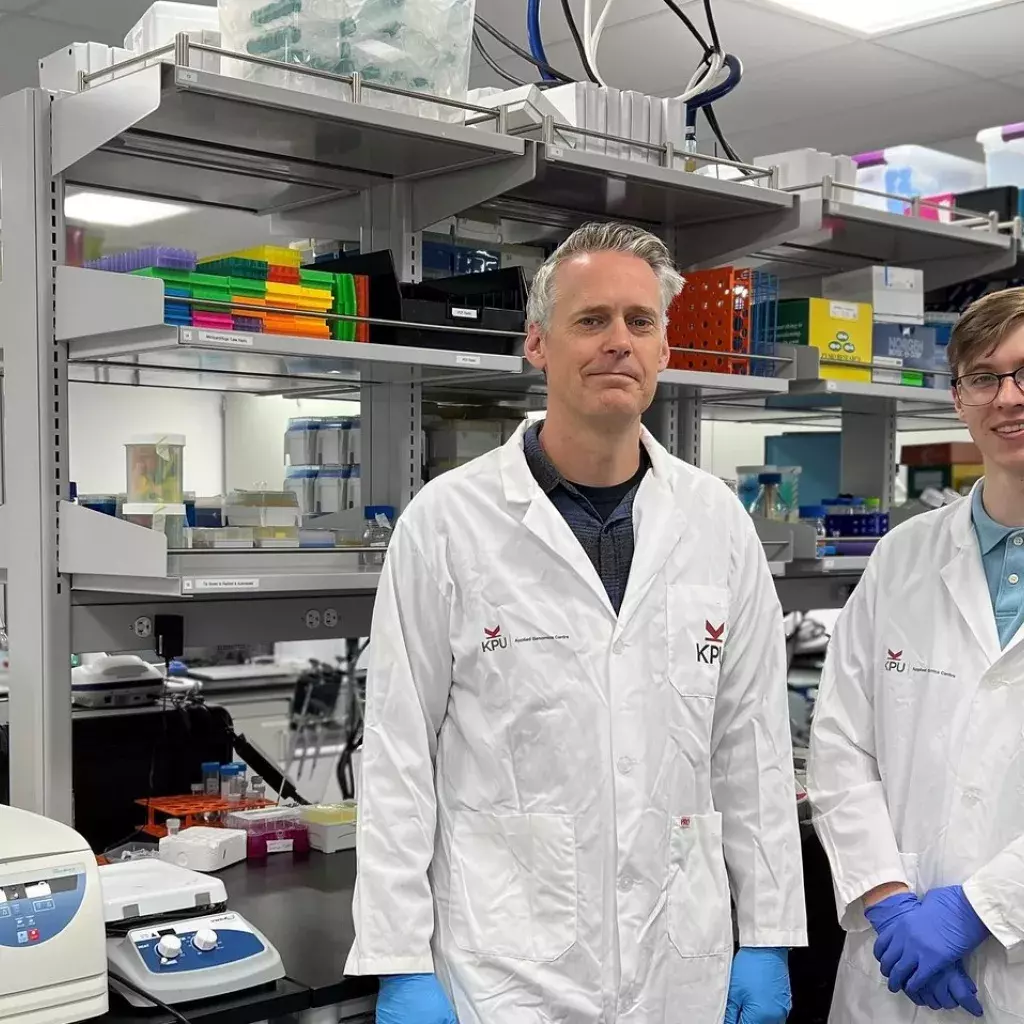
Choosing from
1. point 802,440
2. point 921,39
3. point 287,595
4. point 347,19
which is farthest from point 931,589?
point 921,39

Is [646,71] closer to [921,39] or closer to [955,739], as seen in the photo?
[921,39]

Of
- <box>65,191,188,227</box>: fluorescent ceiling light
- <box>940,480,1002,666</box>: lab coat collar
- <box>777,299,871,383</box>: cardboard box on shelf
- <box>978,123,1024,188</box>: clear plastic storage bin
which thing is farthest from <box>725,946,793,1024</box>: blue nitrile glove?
<box>65,191,188,227</box>: fluorescent ceiling light

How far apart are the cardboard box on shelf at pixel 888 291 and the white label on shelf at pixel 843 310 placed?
8 cm

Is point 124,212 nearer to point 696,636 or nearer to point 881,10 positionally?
point 881,10

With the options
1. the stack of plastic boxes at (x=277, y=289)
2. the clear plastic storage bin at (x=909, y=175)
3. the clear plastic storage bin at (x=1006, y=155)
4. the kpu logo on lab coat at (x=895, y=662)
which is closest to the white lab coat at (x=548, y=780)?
the kpu logo on lab coat at (x=895, y=662)

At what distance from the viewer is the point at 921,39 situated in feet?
14.5

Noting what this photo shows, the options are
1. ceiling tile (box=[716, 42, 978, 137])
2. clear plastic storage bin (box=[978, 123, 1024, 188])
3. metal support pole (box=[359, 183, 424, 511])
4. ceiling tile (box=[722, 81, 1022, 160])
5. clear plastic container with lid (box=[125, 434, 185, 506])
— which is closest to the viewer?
clear plastic container with lid (box=[125, 434, 185, 506])

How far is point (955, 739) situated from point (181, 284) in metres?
1.30

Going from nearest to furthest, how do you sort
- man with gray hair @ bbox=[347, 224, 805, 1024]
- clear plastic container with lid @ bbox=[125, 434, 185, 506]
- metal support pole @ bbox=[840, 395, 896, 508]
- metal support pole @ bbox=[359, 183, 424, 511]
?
1. man with gray hair @ bbox=[347, 224, 805, 1024]
2. clear plastic container with lid @ bbox=[125, 434, 185, 506]
3. metal support pole @ bbox=[359, 183, 424, 511]
4. metal support pole @ bbox=[840, 395, 896, 508]

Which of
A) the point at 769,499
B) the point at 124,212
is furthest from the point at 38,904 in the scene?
the point at 124,212

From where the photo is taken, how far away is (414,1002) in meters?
1.54

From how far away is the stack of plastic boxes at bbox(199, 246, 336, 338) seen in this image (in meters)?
2.02

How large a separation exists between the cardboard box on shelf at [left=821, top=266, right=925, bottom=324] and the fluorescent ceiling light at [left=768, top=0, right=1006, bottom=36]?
4.35 ft

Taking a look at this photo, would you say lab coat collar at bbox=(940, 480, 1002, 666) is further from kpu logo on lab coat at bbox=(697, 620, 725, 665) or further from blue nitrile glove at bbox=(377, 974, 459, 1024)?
blue nitrile glove at bbox=(377, 974, 459, 1024)
